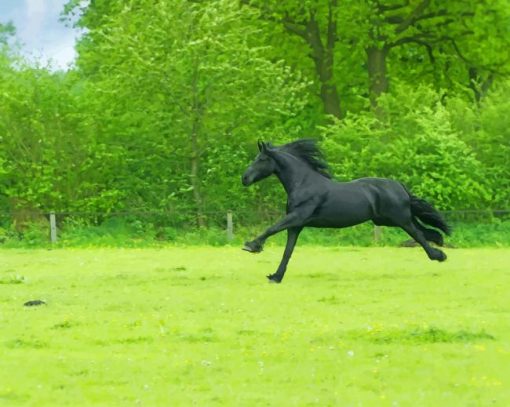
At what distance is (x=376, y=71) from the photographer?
145ft

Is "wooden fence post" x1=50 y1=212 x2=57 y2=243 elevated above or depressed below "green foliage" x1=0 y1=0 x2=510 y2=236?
below

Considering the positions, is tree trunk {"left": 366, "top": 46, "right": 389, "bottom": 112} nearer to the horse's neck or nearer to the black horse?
the black horse

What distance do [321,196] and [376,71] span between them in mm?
25192

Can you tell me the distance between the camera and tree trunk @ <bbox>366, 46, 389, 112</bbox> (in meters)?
44.1

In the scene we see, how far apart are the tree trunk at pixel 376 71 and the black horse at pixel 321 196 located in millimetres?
23915

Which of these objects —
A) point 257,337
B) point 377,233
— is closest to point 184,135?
point 377,233

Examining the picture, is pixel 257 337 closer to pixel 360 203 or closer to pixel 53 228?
pixel 360 203

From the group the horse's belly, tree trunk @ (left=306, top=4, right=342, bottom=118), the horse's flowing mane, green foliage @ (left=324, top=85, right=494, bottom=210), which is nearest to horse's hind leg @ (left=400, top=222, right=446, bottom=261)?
the horse's belly

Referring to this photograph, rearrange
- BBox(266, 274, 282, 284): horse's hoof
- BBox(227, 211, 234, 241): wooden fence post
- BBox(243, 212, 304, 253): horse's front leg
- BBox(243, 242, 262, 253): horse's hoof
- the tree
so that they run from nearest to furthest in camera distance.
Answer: BBox(243, 242, 262, 253): horse's hoof
BBox(243, 212, 304, 253): horse's front leg
BBox(266, 274, 282, 284): horse's hoof
BBox(227, 211, 234, 241): wooden fence post
the tree

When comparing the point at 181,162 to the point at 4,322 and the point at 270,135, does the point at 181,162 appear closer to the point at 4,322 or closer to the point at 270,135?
the point at 270,135

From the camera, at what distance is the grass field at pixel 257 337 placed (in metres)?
9.66

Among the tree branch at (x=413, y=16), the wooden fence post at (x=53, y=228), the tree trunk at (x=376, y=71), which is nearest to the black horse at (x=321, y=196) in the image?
the wooden fence post at (x=53, y=228)

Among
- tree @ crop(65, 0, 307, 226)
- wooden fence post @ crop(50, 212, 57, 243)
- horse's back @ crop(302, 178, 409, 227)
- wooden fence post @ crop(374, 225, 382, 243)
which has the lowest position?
wooden fence post @ crop(374, 225, 382, 243)

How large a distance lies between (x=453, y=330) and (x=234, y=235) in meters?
19.6
